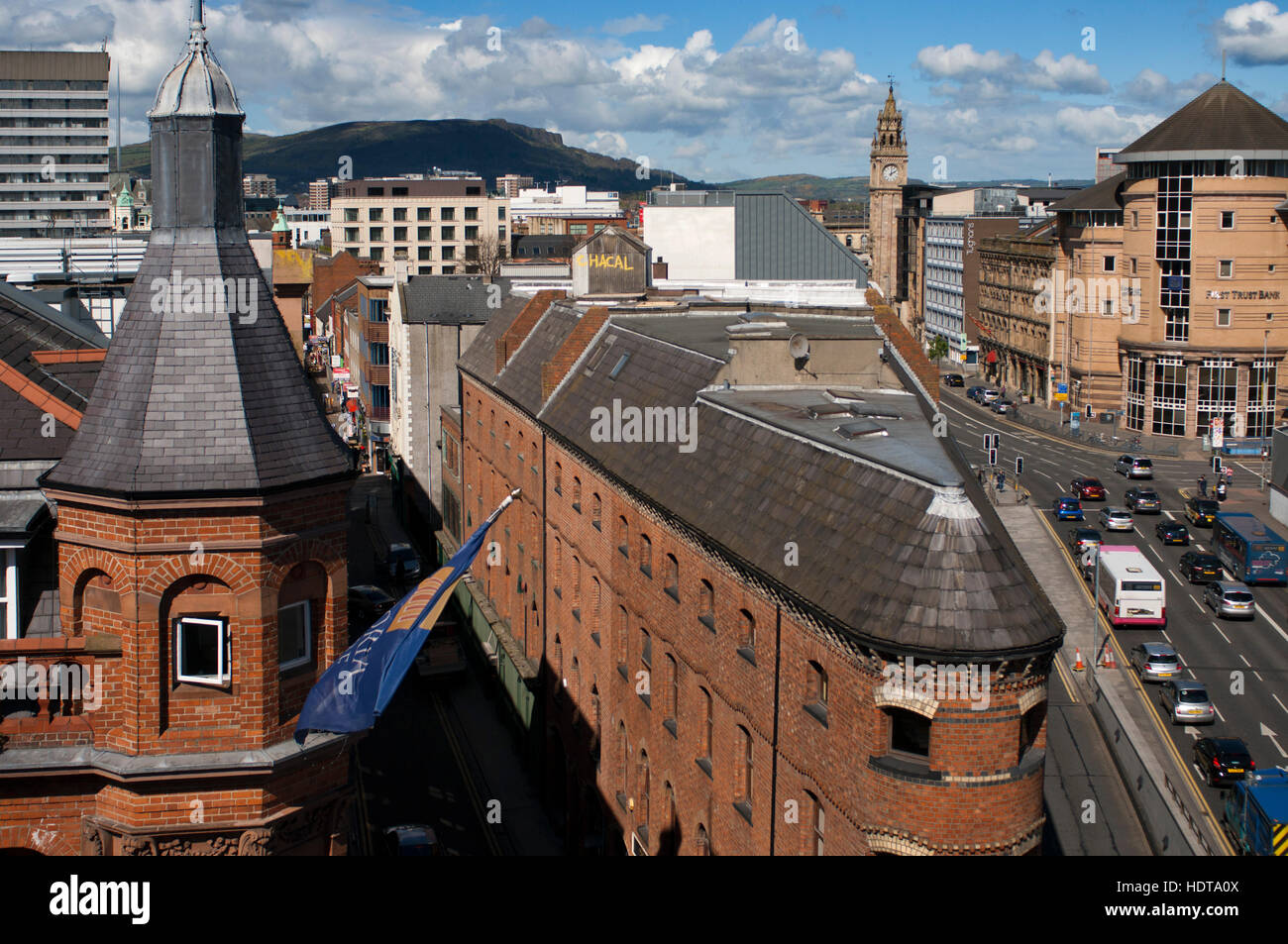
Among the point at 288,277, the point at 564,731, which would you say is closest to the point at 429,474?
the point at 288,277

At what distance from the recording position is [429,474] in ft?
277

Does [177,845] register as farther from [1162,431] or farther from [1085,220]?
[1085,220]

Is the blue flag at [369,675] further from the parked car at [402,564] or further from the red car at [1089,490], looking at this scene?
the red car at [1089,490]

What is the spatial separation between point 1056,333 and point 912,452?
4428 inches

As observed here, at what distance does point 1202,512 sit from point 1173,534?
18.6 feet

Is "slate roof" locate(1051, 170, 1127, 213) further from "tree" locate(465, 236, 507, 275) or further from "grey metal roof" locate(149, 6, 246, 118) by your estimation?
"grey metal roof" locate(149, 6, 246, 118)

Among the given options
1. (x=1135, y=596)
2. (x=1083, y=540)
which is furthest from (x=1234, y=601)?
(x=1083, y=540)

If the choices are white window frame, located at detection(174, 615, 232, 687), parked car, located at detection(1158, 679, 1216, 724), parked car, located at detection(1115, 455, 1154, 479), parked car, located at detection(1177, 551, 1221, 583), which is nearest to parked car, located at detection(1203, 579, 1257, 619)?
parked car, located at detection(1177, 551, 1221, 583)

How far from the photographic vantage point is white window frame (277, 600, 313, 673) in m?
18.4

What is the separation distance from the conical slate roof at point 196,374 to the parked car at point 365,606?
47.0 meters

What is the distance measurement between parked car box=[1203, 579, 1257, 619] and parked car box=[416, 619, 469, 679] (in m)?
37.1

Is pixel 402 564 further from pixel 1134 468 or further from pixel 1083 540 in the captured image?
pixel 1134 468

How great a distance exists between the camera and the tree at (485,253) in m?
153

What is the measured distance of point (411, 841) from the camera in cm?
3894
